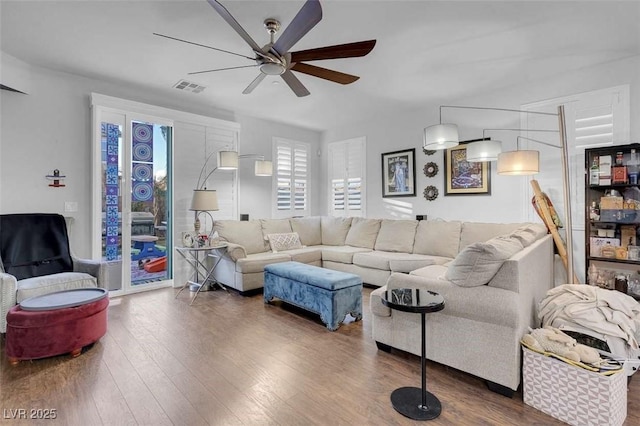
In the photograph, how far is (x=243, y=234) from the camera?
4930mm

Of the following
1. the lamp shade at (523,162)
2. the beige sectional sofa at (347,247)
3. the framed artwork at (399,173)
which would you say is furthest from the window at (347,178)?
the lamp shade at (523,162)

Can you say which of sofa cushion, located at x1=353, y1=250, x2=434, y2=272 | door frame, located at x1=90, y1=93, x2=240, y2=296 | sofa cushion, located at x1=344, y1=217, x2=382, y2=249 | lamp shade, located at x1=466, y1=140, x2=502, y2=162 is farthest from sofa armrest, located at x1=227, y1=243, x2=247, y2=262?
lamp shade, located at x1=466, y1=140, x2=502, y2=162

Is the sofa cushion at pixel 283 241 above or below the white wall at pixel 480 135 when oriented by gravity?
below

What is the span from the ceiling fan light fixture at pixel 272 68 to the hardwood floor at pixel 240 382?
2311 millimetres

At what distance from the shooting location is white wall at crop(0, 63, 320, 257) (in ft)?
11.6

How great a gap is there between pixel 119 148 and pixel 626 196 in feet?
20.0

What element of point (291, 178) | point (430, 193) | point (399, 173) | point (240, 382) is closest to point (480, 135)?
point (430, 193)

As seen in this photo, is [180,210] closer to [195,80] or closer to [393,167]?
[195,80]

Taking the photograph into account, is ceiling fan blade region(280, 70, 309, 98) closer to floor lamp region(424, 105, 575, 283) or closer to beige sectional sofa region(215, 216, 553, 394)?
floor lamp region(424, 105, 575, 283)

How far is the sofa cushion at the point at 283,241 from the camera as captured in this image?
509cm

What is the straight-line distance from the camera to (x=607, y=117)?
3.63 m

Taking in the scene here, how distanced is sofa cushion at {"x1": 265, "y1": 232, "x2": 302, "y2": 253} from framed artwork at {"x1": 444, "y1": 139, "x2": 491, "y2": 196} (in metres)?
2.53

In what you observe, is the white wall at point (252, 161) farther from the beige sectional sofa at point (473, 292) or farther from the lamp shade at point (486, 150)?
the lamp shade at point (486, 150)

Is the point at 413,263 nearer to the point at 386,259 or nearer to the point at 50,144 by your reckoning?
the point at 386,259
